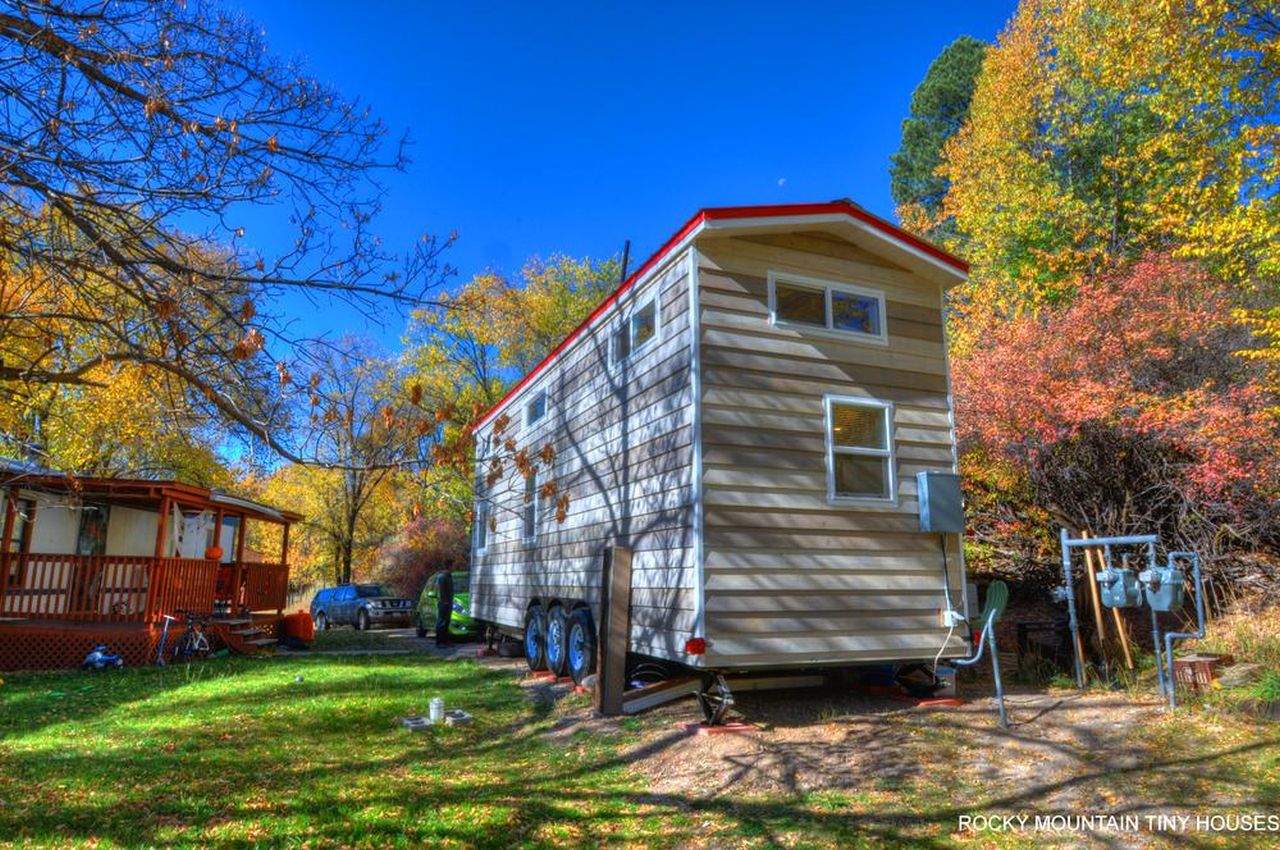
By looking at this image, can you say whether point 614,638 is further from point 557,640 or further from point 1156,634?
point 1156,634

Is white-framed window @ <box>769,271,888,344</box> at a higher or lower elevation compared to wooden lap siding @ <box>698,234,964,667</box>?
higher

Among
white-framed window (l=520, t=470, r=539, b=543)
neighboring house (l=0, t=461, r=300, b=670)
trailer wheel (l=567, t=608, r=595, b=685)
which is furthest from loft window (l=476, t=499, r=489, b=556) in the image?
trailer wheel (l=567, t=608, r=595, b=685)

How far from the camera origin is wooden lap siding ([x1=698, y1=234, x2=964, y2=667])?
6.82m

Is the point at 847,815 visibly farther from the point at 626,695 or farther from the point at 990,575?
the point at 990,575

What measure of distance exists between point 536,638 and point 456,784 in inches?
214

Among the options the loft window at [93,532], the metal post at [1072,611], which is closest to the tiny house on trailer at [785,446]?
the metal post at [1072,611]

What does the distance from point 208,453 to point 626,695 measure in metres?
19.1

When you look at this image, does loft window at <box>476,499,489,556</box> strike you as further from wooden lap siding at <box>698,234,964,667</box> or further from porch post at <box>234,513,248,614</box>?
wooden lap siding at <box>698,234,964,667</box>

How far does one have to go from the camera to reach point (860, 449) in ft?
24.8

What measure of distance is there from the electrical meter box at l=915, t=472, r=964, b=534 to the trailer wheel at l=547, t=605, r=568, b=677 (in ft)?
15.5

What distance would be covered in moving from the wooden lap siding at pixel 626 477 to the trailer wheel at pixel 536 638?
0.28 metres

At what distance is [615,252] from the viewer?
102 ft

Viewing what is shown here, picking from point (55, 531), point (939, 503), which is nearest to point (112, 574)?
point (55, 531)

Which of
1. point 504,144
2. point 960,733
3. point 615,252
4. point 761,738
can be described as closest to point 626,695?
point 761,738
